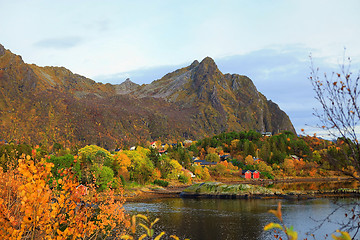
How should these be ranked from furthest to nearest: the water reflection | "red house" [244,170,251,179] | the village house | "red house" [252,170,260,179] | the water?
"red house" [252,170,260,179]
the village house
"red house" [244,170,251,179]
the water reflection
the water

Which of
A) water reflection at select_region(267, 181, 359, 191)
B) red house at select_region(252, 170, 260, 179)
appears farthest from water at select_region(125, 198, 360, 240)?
red house at select_region(252, 170, 260, 179)

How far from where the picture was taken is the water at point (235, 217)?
43000 millimetres

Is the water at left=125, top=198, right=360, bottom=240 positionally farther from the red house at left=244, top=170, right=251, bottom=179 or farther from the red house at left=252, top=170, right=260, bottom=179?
the red house at left=252, top=170, right=260, bottom=179

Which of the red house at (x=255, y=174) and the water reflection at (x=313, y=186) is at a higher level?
the red house at (x=255, y=174)

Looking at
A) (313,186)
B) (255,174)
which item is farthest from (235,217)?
(255,174)

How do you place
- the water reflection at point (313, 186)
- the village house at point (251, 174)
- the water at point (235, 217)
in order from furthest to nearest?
the village house at point (251, 174) < the water reflection at point (313, 186) < the water at point (235, 217)

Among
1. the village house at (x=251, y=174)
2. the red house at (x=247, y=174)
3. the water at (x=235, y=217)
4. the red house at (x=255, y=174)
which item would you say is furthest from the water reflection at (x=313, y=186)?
the water at (x=235, y=217)

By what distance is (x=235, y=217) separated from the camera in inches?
2142

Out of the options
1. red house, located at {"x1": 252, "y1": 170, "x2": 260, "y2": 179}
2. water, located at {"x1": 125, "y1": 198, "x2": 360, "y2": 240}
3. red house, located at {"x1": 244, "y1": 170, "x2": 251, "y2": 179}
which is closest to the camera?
water, located at {"x1": 125, "y1": 198, "x2": 360, "y2": 240}

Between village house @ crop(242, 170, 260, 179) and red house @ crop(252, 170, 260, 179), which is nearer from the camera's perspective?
village house @ crop(242, 170, 260, 179)

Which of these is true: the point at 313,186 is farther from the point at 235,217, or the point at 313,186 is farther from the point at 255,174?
the point at 235,217

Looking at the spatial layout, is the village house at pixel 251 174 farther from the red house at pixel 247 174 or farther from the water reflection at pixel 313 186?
the water reflection at pixel 313 186

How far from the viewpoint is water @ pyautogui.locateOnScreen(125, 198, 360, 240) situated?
43000mm

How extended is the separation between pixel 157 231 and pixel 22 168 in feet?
127
